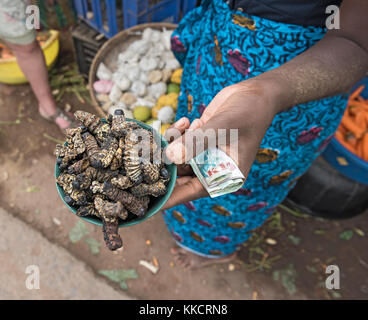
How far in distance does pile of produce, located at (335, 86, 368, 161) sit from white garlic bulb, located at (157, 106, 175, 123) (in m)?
1.63

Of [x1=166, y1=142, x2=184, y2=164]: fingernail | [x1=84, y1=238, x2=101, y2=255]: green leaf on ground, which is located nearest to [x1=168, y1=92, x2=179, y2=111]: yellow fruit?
[x1=84, y1=238, x2=101, y2=255]: green leaf on ground

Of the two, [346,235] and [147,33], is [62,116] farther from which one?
[346,235]

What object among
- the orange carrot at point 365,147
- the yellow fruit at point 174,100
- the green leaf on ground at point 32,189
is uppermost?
the yellow fruit at point 174,100

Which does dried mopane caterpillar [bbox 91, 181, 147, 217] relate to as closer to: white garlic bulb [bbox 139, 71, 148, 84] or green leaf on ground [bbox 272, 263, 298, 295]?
white garlic bulb [bbox 139, 71, 148, 84]

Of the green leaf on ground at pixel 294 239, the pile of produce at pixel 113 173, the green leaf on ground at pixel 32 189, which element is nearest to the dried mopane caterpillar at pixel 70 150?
the pile of produce at pixel 113 173

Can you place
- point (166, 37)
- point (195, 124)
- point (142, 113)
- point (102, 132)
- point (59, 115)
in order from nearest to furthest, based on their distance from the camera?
point (195, 124) < point (102, 132) < point (142, 113) < point (166, 37) < point (59, 115)

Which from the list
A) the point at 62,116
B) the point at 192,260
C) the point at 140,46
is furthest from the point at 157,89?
the point at 192,260

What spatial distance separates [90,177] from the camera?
1313 mm

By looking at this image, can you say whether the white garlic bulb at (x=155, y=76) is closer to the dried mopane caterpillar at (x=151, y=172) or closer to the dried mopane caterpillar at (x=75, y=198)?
the dried mopane caterpillar at (x=151, y=172)

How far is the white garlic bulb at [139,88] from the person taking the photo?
304 cm

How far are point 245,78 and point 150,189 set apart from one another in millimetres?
763

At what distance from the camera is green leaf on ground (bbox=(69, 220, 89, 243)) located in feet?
9.56

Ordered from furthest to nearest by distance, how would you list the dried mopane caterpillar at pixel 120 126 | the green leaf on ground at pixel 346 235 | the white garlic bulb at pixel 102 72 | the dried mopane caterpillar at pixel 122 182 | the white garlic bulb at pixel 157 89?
the green leaf on ground at pixel 346 235 → the white garlic bulb at pixel 157 89 → the white garlic bulb at pixel 102 72 → the dried mopane caterpillar at pixel 120 126 → the dried mopane caterpillar at pixel 122 182
